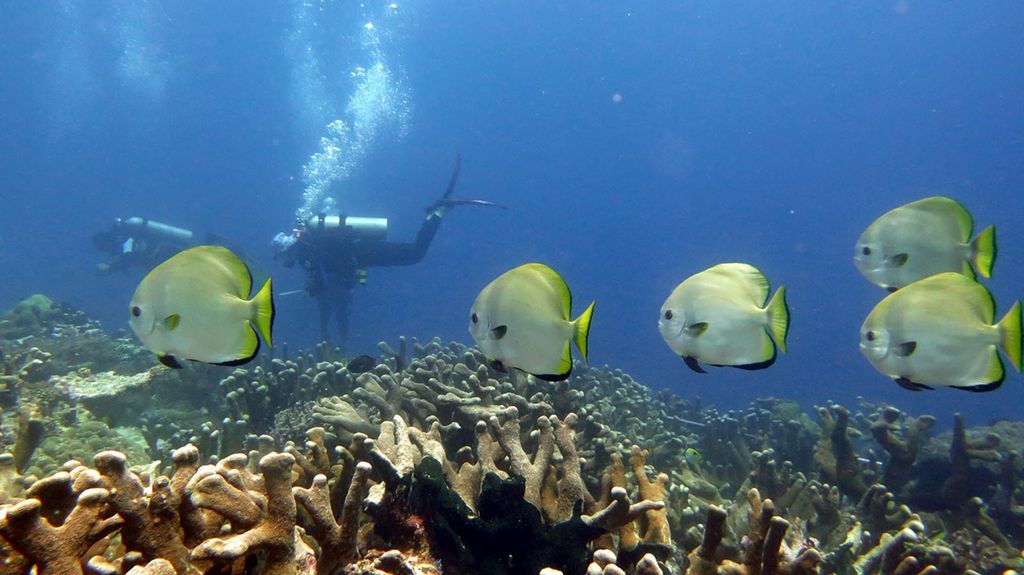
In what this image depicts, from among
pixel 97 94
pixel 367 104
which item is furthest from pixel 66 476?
pixel 97 94

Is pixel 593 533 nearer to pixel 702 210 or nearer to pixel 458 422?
pixel 458 422

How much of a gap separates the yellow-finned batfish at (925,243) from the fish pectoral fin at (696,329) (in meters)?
1.62

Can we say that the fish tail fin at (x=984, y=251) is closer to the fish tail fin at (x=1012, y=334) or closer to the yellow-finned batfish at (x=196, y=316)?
the fish tail fin at (x=1012, y=334)

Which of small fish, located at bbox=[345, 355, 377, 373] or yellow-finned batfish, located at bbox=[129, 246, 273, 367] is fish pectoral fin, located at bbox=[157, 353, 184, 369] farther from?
small fish, located at bbox=[345, 355, 377, 373]

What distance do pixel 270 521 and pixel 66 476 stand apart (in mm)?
750

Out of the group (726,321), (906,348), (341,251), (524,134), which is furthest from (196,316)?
(524,134)

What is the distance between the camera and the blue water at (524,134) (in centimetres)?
10044

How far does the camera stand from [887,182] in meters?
126

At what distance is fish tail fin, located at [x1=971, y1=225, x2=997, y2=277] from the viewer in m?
3.23

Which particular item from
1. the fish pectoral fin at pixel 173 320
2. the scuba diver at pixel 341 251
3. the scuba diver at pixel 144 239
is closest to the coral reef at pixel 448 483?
the fish pectoral fin at pixel 173 320

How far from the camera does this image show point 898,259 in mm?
3471

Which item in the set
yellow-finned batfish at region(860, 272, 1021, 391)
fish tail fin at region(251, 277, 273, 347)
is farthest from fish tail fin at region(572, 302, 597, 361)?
yellow-finned batfish at region(860, 272, 1021, 391)

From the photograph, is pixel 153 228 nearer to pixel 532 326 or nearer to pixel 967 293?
pixel 532 326

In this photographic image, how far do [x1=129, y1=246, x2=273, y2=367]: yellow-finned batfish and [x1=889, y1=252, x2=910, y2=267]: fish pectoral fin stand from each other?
3.72m
